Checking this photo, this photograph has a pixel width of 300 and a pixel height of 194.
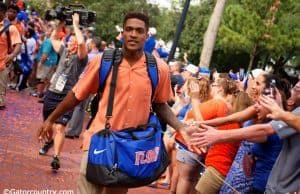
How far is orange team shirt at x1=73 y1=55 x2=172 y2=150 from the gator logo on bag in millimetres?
255

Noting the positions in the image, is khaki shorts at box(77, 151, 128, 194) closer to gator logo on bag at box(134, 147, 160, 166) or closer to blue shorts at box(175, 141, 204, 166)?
gator logo on bag at box(134, 147, 160, 166)

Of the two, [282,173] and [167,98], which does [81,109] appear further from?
[282,173]

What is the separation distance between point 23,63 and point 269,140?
47.1 ft

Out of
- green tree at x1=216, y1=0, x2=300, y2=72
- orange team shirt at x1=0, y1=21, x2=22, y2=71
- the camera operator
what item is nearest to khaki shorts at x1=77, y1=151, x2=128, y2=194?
the camera operator

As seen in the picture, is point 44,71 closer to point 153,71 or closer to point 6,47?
point 6,47

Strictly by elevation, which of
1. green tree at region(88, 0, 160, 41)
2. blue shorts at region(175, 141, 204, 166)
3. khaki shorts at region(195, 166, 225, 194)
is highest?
khaki shorts at region(195, 166, 225, 194)

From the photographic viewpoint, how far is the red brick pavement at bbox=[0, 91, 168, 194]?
816 centimetres

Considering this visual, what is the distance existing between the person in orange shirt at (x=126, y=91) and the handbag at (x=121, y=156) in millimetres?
66

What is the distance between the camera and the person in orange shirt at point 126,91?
512cm

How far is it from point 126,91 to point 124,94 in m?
0.03

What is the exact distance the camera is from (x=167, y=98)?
18.0ft

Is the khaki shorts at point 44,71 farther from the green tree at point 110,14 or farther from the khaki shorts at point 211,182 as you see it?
the green tree at point 110,14

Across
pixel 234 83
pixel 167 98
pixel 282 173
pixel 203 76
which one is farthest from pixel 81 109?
pixel 282 173

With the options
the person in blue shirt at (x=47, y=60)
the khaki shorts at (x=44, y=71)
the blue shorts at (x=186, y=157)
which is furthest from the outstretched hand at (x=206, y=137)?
the khaki shorts at (x=44, y=71)
